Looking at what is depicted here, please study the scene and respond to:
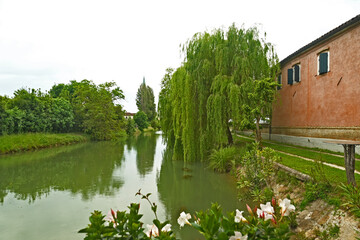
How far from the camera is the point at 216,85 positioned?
38.1 feet

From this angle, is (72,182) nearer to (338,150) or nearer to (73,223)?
(73,223)

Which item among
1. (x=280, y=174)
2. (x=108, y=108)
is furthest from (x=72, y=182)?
(x=108, y=108)

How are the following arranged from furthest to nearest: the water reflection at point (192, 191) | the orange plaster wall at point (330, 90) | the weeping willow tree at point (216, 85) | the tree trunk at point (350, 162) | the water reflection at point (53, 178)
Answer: the weeping willow tree at point (216, 85) < the orange plaster wall at point (330, 90) < the water reflection at point (53, 178) < the water reflection at point (192, 191) < the tree trunk at point (350, 162)

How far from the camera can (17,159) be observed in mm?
15727

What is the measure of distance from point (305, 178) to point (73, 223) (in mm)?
6025

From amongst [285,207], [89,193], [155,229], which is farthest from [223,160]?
[155,229]

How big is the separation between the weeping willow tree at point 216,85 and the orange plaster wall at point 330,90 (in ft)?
5.78

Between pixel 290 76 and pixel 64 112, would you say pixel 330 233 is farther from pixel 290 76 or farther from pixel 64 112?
pixel 64 112

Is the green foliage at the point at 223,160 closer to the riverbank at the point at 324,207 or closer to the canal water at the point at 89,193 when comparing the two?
the canal water at the point at 89,193

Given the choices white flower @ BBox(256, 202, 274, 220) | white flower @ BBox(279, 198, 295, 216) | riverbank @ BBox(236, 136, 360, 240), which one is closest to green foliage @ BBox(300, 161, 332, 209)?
riverbank @ BBox(236, 136, 360, 240)

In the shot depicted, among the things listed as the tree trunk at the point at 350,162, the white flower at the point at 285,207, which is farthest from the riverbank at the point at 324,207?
the white flower at the point at 285,207

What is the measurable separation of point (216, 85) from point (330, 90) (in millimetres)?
5098

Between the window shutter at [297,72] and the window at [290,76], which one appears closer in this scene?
the window shutter at [297,72]

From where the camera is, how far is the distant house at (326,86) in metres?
8.92
